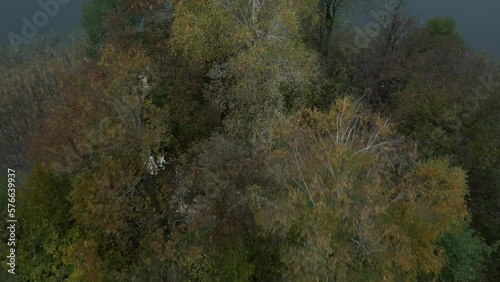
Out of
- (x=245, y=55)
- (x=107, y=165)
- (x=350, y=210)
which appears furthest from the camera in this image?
(x=245, y=55)

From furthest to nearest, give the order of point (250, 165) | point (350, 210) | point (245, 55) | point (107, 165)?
1. point (245, 55)
2. point (107, 165)
3. point (250, 165)
4. point (350, 210)

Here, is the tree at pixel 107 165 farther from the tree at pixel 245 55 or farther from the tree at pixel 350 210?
the tree at pixel 350 210

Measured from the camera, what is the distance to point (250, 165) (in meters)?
15.3

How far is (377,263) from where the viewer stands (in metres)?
12.4

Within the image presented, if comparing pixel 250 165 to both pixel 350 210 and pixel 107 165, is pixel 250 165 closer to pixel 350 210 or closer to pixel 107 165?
pixel 350 210

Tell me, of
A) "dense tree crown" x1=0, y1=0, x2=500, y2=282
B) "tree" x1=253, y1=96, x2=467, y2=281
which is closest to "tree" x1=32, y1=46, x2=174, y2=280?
"dense tree crown" x1=0, y1=0, x2=500, y2=282

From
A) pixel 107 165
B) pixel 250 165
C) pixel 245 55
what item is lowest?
pixel 107 165

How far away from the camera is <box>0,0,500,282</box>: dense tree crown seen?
514 inches

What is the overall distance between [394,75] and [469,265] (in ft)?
38.4

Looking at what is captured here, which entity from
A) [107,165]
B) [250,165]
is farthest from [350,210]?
[107,165]

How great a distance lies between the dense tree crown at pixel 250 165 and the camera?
1305 cm

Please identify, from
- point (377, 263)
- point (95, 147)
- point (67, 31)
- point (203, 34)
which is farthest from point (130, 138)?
point (67, 31)

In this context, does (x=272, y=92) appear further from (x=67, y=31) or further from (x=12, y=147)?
(x=67, y=31)

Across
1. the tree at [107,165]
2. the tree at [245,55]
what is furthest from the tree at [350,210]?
the tree at [107,165]
